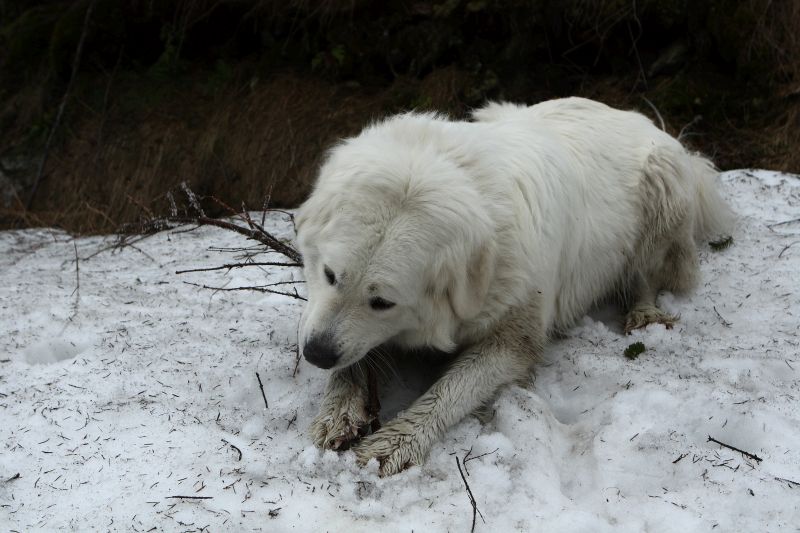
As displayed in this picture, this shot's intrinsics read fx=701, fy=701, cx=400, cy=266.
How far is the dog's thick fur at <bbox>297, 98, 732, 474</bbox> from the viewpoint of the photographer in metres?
3.04

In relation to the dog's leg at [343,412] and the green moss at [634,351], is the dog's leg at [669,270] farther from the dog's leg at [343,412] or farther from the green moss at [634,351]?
the dog's leg at [343,412]

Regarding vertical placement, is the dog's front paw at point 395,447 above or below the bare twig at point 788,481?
below

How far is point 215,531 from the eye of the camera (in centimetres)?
255

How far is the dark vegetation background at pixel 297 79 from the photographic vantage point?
6.64 metres

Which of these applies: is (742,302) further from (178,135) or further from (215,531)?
(178,135)

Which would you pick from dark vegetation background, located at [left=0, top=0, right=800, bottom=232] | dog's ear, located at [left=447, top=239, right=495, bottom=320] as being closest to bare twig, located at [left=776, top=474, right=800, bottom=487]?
dog's ear, located at [left=447, top=239, right=495, bottom=320]

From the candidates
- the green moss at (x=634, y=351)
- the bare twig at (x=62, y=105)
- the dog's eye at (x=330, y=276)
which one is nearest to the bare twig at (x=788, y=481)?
the green moss at (x=634, y=351)

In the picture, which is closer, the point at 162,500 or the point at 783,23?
the point at 162,500

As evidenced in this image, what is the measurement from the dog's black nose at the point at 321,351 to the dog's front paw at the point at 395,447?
0.41 meters

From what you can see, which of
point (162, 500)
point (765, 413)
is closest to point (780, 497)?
point (765, 413)

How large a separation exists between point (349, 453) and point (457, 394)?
1.97ft

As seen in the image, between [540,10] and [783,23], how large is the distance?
2.22m

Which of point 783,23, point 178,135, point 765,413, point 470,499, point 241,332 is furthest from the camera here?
point 178,135

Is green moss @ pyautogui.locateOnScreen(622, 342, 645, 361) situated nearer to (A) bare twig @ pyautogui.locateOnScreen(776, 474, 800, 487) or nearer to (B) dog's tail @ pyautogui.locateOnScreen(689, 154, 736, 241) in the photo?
(A) bare twig @ pyautogui.locateOnScreen(776, 474, 800, 487)
